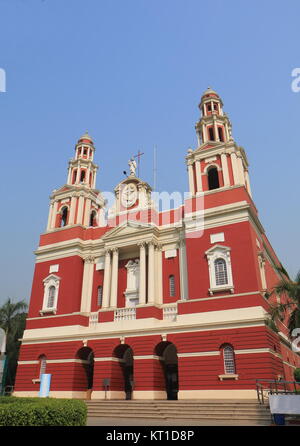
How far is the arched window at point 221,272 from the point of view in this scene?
72.3 feet

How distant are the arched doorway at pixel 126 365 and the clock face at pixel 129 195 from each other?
1160 centimetres

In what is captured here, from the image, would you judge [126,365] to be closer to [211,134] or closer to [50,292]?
[50,292]

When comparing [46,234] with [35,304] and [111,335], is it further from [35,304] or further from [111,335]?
[111,335]

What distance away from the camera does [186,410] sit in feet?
54.2

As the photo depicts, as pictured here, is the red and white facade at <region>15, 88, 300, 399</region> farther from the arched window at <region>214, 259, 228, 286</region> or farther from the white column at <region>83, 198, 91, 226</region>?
the white column at <region>83, 198, 91, 226</region>

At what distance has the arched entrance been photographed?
2297 cm

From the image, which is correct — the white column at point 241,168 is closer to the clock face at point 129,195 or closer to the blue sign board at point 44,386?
the clock face at point 129,195

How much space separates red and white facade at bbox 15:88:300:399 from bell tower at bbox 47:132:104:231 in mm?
140

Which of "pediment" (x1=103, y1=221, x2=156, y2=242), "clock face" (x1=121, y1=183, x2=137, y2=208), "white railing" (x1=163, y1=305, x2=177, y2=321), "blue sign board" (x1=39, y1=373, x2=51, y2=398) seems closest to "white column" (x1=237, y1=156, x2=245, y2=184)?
"pediment" (x1=103, y1=221, x2=156, y2=242)

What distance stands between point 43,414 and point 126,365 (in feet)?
55.4

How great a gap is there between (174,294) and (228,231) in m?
6.00

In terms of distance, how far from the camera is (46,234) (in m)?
31.0

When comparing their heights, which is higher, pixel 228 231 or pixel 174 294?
pixel 228 231
